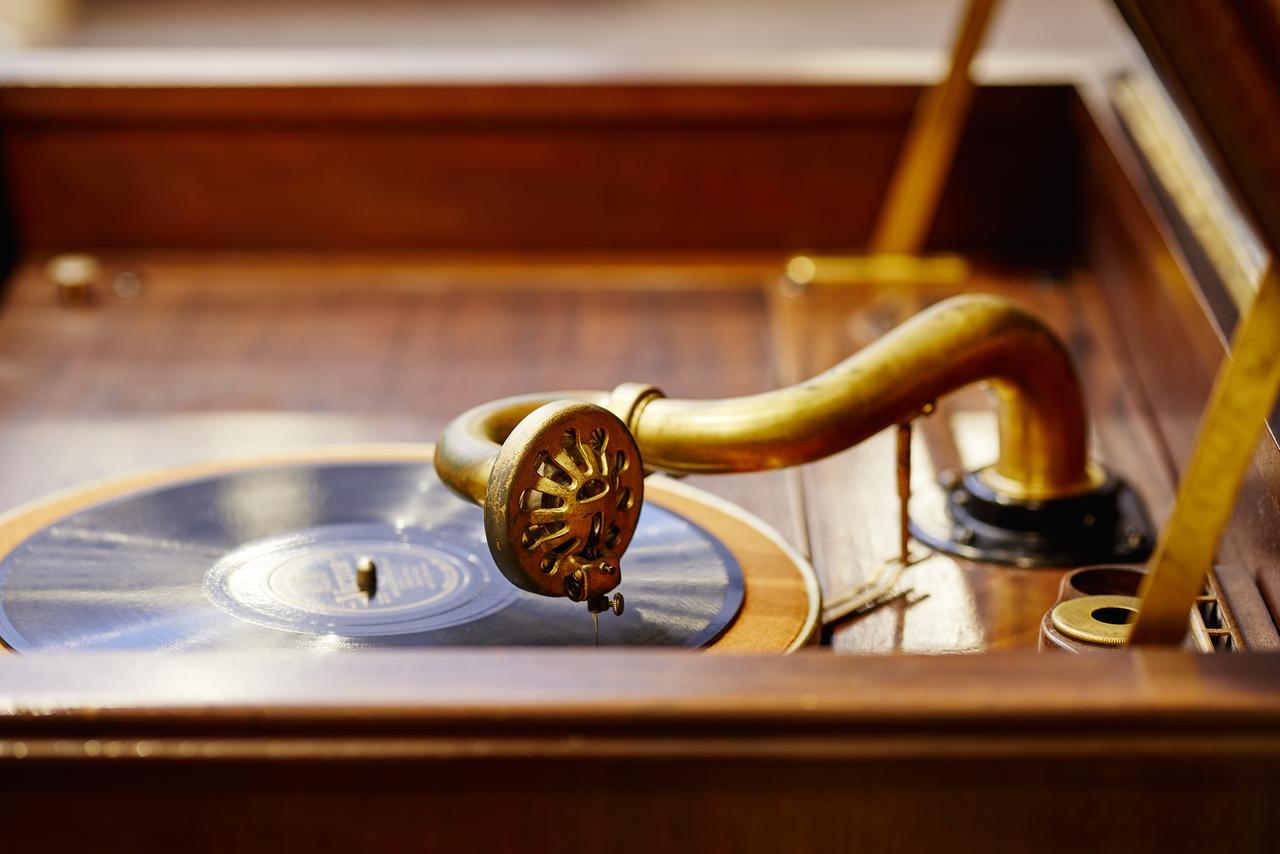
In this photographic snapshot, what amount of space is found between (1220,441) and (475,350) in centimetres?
115

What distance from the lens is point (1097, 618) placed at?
1.11 m

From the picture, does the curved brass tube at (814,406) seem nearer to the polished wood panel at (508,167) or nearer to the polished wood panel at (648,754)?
the polished wood panel at (648,754)

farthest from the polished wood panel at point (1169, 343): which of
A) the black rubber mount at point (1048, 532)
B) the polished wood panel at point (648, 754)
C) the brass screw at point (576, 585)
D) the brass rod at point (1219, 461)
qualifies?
the brass screw at point (576, 585)

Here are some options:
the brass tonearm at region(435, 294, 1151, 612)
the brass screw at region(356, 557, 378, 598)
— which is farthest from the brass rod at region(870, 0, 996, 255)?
the brass screw at region(356, 557, 378, 598)

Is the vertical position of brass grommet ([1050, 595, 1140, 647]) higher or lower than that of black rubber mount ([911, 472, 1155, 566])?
lower

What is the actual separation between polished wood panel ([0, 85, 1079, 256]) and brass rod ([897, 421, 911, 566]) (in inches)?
38.9

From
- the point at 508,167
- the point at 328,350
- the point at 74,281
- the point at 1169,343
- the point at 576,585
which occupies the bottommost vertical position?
the point at 576,585

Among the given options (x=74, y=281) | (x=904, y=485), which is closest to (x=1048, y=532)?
(x=904, y=485)

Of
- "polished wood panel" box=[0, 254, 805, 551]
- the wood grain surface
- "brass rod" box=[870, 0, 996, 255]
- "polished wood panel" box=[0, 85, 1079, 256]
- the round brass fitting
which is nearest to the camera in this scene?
the round brass fitting

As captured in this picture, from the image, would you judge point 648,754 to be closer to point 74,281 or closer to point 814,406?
point 814,406

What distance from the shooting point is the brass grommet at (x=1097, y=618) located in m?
1.07

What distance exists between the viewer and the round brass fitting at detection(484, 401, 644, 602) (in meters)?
0.96

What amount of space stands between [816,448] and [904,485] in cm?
20

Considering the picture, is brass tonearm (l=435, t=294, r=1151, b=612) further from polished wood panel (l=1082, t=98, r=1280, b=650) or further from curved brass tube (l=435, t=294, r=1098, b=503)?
polished wood panel (l=1082, t=98, r=1280, b=650)
